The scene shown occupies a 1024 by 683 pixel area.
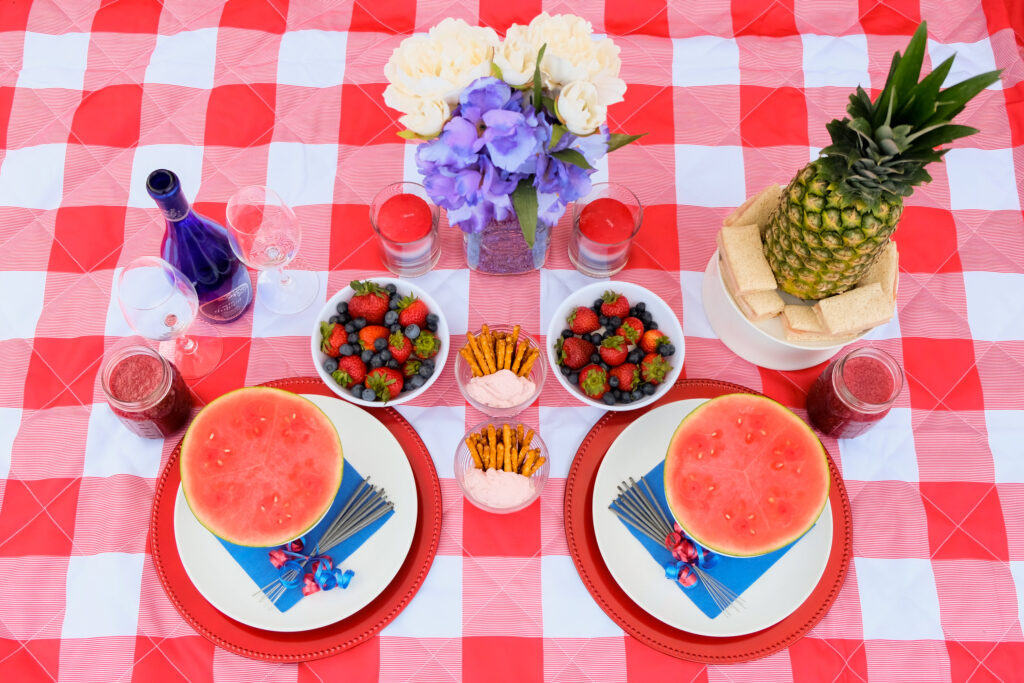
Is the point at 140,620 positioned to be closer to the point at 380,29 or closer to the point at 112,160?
Answer: the point at 112,160

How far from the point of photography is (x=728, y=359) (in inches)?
60.5

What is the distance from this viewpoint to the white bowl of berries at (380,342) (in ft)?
4.58

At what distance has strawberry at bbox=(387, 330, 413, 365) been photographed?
1.41 meters

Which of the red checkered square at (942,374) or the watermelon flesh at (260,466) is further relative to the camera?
the red checkered square at (942,374)

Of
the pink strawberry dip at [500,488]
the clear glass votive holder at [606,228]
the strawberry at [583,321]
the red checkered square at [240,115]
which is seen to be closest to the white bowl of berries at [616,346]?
the strawberry at [583,321]

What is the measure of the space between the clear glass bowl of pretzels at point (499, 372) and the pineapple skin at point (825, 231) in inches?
21.5

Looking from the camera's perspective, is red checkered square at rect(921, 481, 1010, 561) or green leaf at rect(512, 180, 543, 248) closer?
green leaf at rect(512, 180, 543, 248)

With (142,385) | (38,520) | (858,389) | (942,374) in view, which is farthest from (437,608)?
(942,374)

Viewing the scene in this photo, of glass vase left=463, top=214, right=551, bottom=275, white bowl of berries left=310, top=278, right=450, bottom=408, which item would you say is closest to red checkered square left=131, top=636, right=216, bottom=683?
white bowl of berries left=310, top=278, right=450, bottom=408

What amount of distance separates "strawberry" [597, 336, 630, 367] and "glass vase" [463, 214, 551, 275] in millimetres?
267

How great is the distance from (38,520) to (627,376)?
129 centimetres

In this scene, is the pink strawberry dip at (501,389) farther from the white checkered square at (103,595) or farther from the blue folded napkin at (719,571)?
the white checkered square at (103,595)

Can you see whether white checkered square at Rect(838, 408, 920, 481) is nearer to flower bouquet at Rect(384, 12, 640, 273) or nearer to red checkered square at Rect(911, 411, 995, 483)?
red checkered square at Rect(911, 411, 995, 483)

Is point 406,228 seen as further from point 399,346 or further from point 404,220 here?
point 399,346
